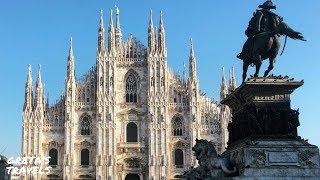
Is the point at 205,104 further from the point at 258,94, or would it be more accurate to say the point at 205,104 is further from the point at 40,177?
the point at 258,94

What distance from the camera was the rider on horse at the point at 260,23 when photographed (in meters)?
13.2

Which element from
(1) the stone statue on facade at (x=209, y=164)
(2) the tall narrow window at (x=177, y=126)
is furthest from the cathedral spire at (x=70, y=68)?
(1) the stone statue on facade at (x=209, y=164)

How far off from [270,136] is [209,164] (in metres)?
1.49

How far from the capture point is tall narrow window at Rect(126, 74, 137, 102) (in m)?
62.2

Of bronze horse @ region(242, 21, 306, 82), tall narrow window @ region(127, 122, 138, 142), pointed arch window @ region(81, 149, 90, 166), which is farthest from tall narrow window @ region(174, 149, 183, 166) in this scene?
bronze horse @ region(242, 21, 306, 82)

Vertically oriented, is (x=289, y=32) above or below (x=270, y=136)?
above

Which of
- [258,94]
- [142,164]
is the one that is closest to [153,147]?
[142,164]

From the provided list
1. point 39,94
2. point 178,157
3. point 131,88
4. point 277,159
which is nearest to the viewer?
point 277,159

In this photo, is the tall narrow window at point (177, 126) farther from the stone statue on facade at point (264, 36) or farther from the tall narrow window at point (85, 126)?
the stone statue on facade at point (264, 36)


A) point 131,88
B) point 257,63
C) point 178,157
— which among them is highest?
point 131,88

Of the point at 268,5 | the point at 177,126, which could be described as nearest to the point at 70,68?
the point at 177,126

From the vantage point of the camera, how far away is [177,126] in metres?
61.9

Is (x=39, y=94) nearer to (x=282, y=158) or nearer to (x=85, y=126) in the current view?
(x=85, y=126)

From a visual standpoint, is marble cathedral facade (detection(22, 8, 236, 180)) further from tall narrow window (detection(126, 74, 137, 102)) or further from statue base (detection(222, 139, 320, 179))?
statue base (detection(222, 139, 320, 179))
